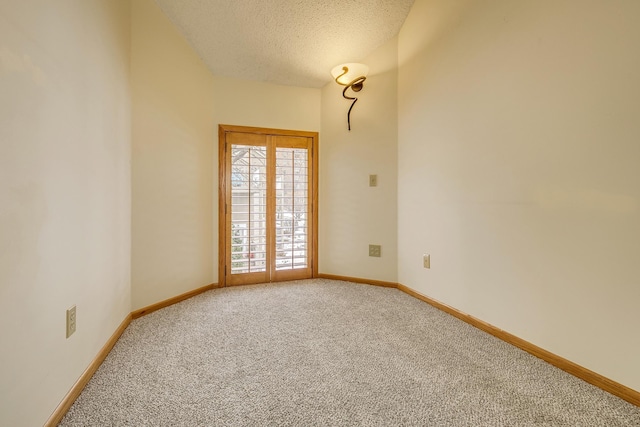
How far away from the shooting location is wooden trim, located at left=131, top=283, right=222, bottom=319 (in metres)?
2.00

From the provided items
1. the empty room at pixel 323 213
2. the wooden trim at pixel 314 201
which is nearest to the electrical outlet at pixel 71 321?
the empty room at pixel 323 213

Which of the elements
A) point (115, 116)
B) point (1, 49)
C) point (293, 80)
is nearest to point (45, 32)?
point (1, 49)

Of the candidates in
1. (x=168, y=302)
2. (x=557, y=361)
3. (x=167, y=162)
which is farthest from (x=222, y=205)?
(x=557, y=361)

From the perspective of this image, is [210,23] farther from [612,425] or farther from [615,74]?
[612,425]

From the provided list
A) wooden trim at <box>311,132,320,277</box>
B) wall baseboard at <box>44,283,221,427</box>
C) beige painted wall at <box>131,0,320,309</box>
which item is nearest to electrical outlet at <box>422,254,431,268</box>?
wooden trim at <box>311,132,320,277</box>

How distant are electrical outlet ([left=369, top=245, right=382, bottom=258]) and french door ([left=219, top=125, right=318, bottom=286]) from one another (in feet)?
2.18

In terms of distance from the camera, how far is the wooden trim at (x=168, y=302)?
78.8 inches

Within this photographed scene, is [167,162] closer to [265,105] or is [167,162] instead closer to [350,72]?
[265,105]

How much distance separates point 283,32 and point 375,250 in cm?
230

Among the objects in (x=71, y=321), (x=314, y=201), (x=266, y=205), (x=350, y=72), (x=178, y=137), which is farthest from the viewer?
(x=314, y=201)

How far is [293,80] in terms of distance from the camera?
2969 mm

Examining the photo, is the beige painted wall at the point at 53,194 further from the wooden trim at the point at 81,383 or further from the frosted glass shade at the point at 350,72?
the frosted glass shade at the point at 350,72

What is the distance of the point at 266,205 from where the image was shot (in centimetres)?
293

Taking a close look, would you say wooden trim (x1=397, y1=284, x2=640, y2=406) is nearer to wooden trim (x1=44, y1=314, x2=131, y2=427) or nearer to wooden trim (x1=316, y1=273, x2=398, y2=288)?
wooden trim (x1=316, y1=273, x2=398, y2=288)
